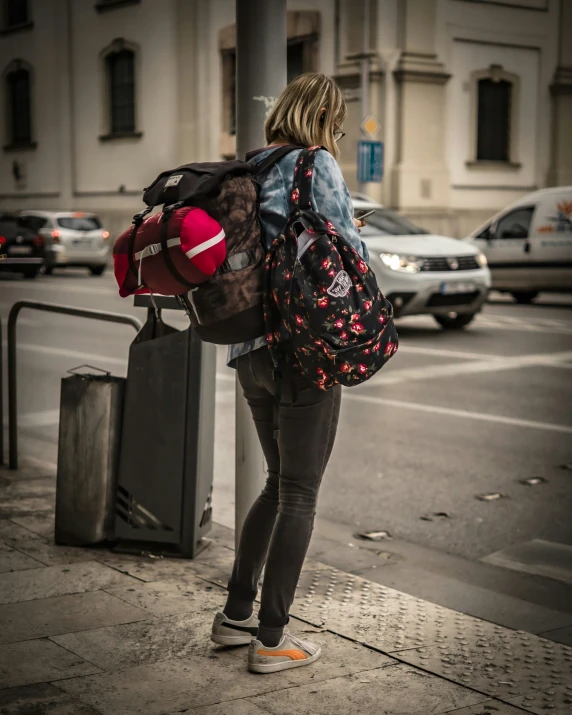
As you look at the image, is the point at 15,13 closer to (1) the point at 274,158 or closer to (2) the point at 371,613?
(2) the point at 371,613

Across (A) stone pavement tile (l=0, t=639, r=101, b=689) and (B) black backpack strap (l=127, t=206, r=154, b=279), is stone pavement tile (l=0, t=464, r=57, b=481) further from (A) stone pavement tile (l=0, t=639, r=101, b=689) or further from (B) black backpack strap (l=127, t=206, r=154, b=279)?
(B) black backpack strap (l=127, t=206, r=154, b=279)

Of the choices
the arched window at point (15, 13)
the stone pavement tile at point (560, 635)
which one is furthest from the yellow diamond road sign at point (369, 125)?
the stone pavement tile at point (560, 635)

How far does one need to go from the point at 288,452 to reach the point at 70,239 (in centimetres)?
2365

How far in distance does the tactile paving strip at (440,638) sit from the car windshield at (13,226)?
2338 centimetres

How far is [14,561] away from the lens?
4.62 metres

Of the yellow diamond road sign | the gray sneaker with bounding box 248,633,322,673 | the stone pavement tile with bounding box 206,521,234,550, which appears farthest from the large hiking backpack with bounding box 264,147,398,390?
the yellow diamond road sign

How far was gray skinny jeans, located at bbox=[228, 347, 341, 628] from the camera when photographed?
3.37 meters

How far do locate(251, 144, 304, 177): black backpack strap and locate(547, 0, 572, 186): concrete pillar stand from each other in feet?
88.6

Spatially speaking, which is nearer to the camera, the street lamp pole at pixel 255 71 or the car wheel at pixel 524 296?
the street lamp pole at pixel 255 71

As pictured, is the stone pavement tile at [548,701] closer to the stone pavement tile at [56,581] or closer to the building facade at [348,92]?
the stone pavement tile at [56,581]

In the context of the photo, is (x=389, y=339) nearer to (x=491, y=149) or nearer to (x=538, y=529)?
(x=538, y=529)

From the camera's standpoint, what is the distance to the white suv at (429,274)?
551 inches

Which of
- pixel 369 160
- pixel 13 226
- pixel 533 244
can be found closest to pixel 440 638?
pixel 533 244

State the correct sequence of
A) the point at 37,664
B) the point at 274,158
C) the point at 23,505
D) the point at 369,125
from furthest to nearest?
1. the point at 369,125
2. the point at 23,505
3. the point at 37,664
4. the point at 274,158
